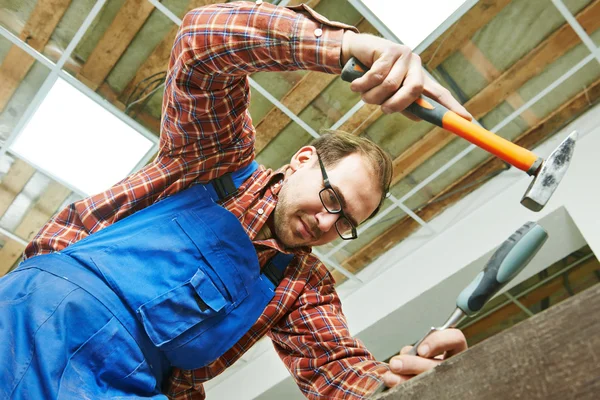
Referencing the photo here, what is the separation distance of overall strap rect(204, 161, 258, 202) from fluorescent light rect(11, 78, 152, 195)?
1663mm

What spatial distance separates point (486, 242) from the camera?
2.69m

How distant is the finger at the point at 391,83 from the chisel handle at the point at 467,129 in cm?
6

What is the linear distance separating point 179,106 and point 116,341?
535mm

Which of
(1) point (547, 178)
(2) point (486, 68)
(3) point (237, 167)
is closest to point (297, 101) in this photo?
(2) point (486, 68)

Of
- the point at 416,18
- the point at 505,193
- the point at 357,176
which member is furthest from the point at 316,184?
the point at 505,193

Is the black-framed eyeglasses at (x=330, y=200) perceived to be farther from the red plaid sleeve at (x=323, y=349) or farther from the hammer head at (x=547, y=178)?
the hammer head at (x=547, y=178)

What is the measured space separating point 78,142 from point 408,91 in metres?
2.39

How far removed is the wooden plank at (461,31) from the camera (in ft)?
7.45

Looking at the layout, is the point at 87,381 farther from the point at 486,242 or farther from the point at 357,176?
the point at 486,242

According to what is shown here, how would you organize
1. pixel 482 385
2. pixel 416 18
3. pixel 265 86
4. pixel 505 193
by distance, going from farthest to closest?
1. pixel 505 193
2. pixel 265 86
3. pixel 416 18
4. pixel 482 385

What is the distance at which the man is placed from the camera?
2.84ft

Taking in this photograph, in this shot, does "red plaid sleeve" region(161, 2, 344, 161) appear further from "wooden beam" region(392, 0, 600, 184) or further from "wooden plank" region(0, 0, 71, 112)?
"wooden beam" region(392, 0, 600, 184)

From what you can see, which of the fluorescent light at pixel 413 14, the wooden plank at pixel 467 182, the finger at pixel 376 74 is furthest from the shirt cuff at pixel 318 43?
the wooden plank at pixel 467 182

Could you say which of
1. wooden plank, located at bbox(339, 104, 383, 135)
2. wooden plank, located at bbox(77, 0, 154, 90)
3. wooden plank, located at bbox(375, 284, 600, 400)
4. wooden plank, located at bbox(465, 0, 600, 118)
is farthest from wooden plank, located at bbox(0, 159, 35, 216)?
wooden plank, located at bbox(375, 284, 600, 400)
